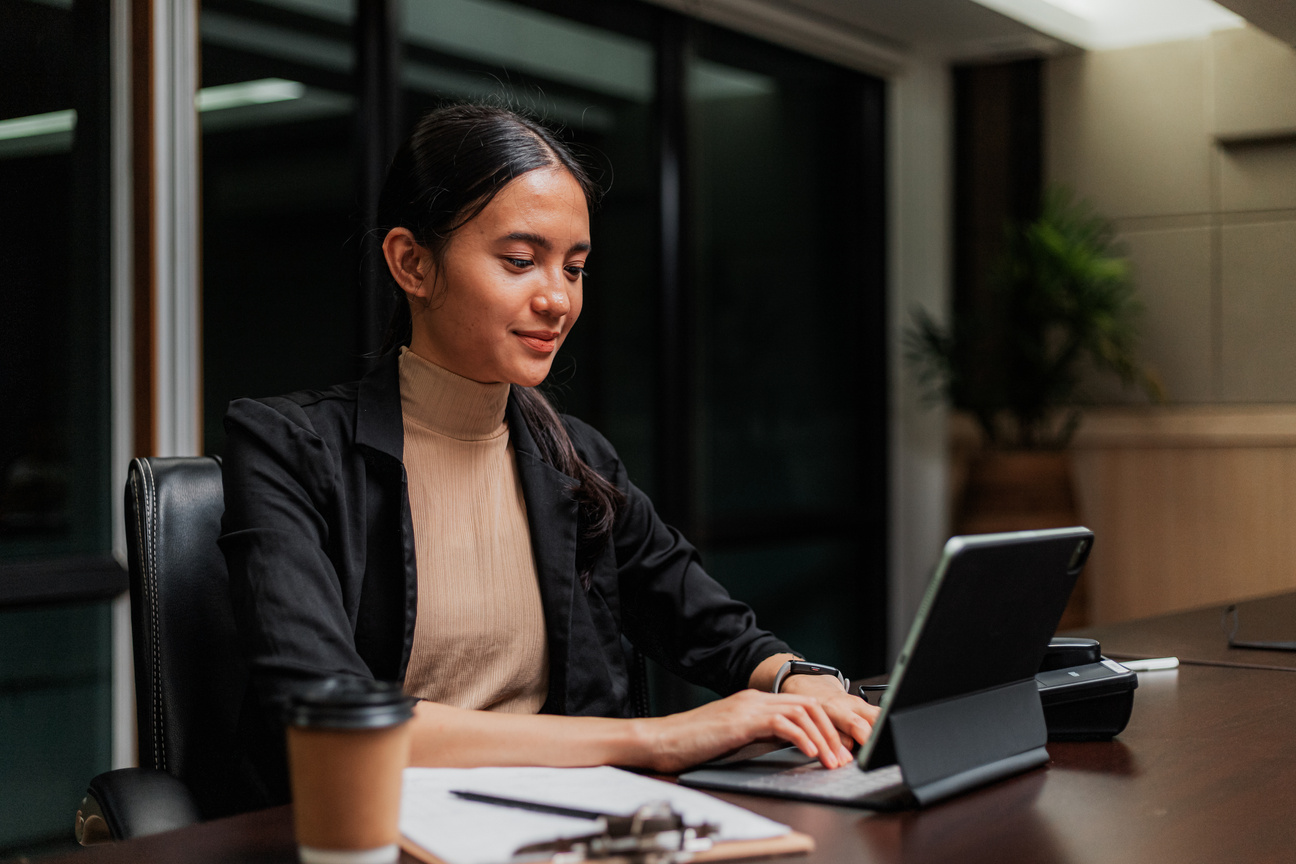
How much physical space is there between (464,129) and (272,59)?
1.99 meters

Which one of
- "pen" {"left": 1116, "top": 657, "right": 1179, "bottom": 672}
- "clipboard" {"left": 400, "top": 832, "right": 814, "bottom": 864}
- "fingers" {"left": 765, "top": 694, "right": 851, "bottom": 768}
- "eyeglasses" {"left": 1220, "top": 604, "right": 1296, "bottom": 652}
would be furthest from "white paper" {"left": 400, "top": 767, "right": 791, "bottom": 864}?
"eyeglasses" {"left": 1220, "top": 604, "right": 1296, "bottom": 652}

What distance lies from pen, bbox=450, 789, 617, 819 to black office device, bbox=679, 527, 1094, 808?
18cm

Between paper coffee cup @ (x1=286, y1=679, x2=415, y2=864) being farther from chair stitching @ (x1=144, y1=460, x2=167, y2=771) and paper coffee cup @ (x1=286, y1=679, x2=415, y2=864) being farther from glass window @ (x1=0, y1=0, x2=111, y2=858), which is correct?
glass window @ (x1=0, y1=0, x2=111, y2=858)

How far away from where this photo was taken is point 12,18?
9.21 feet

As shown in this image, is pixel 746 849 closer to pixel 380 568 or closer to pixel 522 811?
pixel 522 811

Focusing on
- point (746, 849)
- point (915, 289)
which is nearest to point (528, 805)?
point (746, 849)

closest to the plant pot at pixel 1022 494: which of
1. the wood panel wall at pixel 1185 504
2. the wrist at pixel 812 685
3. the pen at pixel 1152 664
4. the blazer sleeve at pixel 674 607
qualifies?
the wood panel wall at pixel 1185 504

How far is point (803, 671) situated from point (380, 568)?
50cm

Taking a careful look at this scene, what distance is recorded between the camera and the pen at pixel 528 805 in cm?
98

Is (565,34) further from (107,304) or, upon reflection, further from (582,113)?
(107,304)

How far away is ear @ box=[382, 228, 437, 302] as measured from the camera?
1568 mm

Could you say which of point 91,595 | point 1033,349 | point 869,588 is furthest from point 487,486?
point 869,588

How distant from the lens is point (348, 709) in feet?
2.60

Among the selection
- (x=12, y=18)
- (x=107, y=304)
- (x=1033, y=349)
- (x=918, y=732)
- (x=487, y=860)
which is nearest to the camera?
(x=487, y=860)
